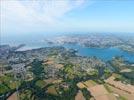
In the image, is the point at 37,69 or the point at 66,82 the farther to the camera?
the point at 37,69

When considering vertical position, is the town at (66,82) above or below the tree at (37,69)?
above

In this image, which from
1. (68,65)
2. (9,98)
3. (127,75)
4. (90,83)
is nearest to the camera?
(9,98)

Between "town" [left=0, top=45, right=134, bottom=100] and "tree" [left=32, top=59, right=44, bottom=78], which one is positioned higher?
"town" [left=0, top=45, right=134, bottom=100]

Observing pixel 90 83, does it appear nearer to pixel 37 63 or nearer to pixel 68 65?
pixel 68 65

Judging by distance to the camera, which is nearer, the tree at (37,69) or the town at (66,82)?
the town at (66,82)

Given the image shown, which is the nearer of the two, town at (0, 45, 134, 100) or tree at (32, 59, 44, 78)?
town at (0, 45, 134, 100)

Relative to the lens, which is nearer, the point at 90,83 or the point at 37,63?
the point at 90,83

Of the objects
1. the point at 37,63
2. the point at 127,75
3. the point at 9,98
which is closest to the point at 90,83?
the point at 127,75

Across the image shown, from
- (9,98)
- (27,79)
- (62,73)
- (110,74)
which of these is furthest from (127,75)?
(9,98)

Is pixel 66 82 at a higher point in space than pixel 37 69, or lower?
higher

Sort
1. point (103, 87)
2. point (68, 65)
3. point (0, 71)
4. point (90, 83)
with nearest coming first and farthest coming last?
point (103, 87) → point (90, 83) → point (0, 71) → point (68, 65)
